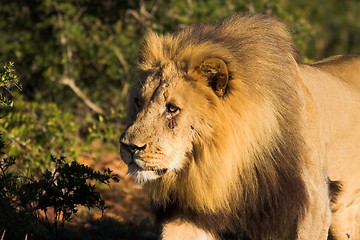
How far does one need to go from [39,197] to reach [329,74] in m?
2.09

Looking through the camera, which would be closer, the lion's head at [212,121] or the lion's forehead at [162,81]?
the lion's head at [212,121]

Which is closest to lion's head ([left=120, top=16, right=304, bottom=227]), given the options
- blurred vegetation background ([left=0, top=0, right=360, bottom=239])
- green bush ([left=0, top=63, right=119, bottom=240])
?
green bush ([left=0, top=63, right=119, bottom=240])

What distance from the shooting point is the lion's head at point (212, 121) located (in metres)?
4.13

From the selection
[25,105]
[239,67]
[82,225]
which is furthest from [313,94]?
[25,105]

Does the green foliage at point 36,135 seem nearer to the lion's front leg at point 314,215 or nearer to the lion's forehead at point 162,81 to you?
the lion's forehead at point 162,81

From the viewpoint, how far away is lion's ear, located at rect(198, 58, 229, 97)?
13.9 feet

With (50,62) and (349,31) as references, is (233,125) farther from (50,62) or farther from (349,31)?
(349,31)

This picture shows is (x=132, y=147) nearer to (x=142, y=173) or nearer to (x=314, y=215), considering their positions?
(x=142, y=173)

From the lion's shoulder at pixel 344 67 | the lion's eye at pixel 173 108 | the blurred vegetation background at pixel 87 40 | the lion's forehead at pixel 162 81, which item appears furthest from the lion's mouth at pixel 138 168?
the blurred vegetation background at pixel 87 40

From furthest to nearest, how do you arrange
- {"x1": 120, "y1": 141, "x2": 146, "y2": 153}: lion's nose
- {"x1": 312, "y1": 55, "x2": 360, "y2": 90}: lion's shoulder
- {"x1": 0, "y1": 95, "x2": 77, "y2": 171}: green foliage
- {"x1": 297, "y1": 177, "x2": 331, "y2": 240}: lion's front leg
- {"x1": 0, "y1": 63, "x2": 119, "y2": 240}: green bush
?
{"x1": 0, "y1": 95, "x2": 77, "y2": 171}: green foliage, {"x1": 312, "y1": 55, "x2": 360, "y2": 90}: lion's shoulder, {"x1": 0, "y1": 63, "x2": 119, "y2": 240}: green bush, {"x1": 297, "y1": 177, "x2": 331, "y2": 240}: lion's front leg, {"x1": 120, "y1": 141, "x2": 146, "y2": 153}: lion's nose

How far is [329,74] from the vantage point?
5.45 metres

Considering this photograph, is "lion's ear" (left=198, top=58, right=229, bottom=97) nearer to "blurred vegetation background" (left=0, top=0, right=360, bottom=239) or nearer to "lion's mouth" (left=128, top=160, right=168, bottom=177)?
"lion's mouth" (left=128, top=160, right=168, bottom=177)

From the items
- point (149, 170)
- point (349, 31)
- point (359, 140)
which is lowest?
point (149, 170)

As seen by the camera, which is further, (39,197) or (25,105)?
(25,105)
